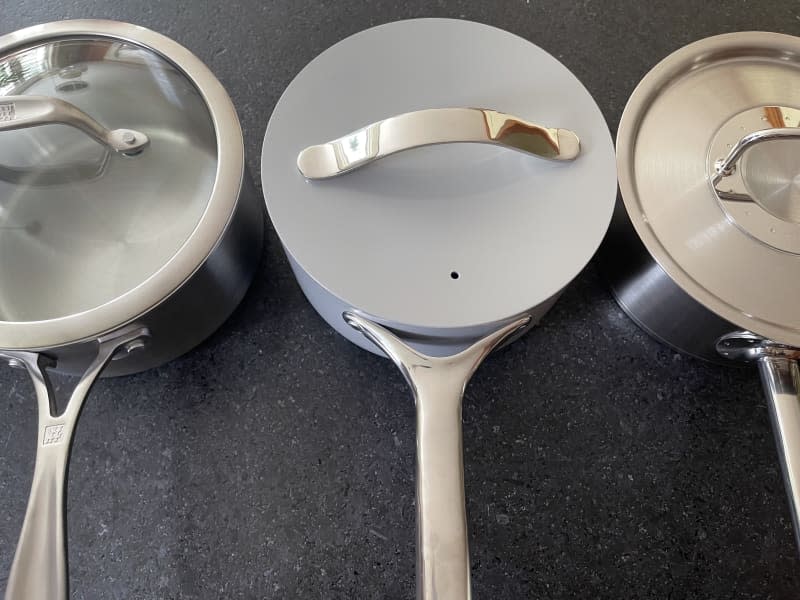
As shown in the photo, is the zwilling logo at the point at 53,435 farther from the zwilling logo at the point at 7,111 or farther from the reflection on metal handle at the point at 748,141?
the reflection on metal handle at the point at 748,141

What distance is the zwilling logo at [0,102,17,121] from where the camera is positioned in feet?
1.28

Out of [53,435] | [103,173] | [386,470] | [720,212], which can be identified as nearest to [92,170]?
[103,173]

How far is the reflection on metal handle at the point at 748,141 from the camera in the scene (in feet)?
1.29

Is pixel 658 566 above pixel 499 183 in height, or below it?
below

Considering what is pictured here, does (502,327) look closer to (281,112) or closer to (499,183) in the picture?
(499,183)

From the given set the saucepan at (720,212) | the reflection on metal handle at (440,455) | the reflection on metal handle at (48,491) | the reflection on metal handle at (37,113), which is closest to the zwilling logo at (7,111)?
the reflection on metal handle at (37,113)

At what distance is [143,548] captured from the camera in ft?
1.34

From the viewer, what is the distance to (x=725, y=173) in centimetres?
43

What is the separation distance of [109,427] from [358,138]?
288 millimetres

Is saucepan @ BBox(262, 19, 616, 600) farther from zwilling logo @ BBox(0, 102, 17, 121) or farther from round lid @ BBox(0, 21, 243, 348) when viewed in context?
zwilling logo @ BBox(0, 102, 17, 121)

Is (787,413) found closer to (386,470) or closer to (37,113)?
(386,470)

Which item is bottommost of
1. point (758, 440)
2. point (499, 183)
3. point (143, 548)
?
point (143, 548)

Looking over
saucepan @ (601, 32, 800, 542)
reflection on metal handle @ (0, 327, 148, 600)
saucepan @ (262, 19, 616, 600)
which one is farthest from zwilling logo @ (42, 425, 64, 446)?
saucepan @ (601, 32, 800, 542)

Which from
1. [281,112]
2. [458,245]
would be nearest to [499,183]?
[458,245]
